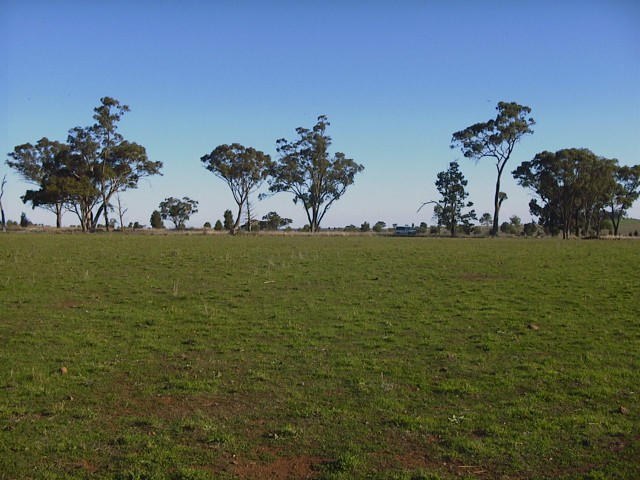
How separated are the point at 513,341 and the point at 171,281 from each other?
13.9 metres

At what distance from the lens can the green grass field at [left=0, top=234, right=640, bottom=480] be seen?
6.61 m

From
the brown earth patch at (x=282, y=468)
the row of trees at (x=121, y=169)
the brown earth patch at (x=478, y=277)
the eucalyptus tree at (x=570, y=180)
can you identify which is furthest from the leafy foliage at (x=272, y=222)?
the brown earth patch at (x=282, y=468)

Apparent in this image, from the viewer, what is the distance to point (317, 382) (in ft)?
31.0

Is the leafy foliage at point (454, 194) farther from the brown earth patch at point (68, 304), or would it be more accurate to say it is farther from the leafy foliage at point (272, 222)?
the brown earth patch at point (68, 304)

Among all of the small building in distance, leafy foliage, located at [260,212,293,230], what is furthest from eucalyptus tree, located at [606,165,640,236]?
leafy foliage, located at [260,212,293,230]

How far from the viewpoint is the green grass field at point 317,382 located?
6.61m

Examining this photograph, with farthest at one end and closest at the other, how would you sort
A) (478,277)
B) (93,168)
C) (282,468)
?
(93,168), (478,277), (282,468)

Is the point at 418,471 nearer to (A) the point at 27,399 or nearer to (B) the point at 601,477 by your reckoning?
(B) the point at 601,477

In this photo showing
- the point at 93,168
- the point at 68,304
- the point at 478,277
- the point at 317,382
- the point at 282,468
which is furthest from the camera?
the point at 93,168

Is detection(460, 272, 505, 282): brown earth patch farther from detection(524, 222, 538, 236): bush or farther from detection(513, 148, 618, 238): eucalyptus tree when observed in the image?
detection(524, 222, 538, 236): bush

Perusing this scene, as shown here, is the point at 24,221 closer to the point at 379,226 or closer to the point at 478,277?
the point at 379,226

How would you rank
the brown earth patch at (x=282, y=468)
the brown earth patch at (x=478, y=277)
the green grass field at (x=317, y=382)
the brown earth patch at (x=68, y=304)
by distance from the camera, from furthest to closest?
the brown earth patch at (x=478, y=277) → the brown earth patch at (x=68, y=304) → the green grass field at (x=317, y=382) → the brown earth patch at (x=282, y=468)

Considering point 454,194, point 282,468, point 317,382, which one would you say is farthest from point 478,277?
point 454,194

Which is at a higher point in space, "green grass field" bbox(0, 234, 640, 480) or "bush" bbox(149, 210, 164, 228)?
"bush" bbox(149, 210, 164, 228)
